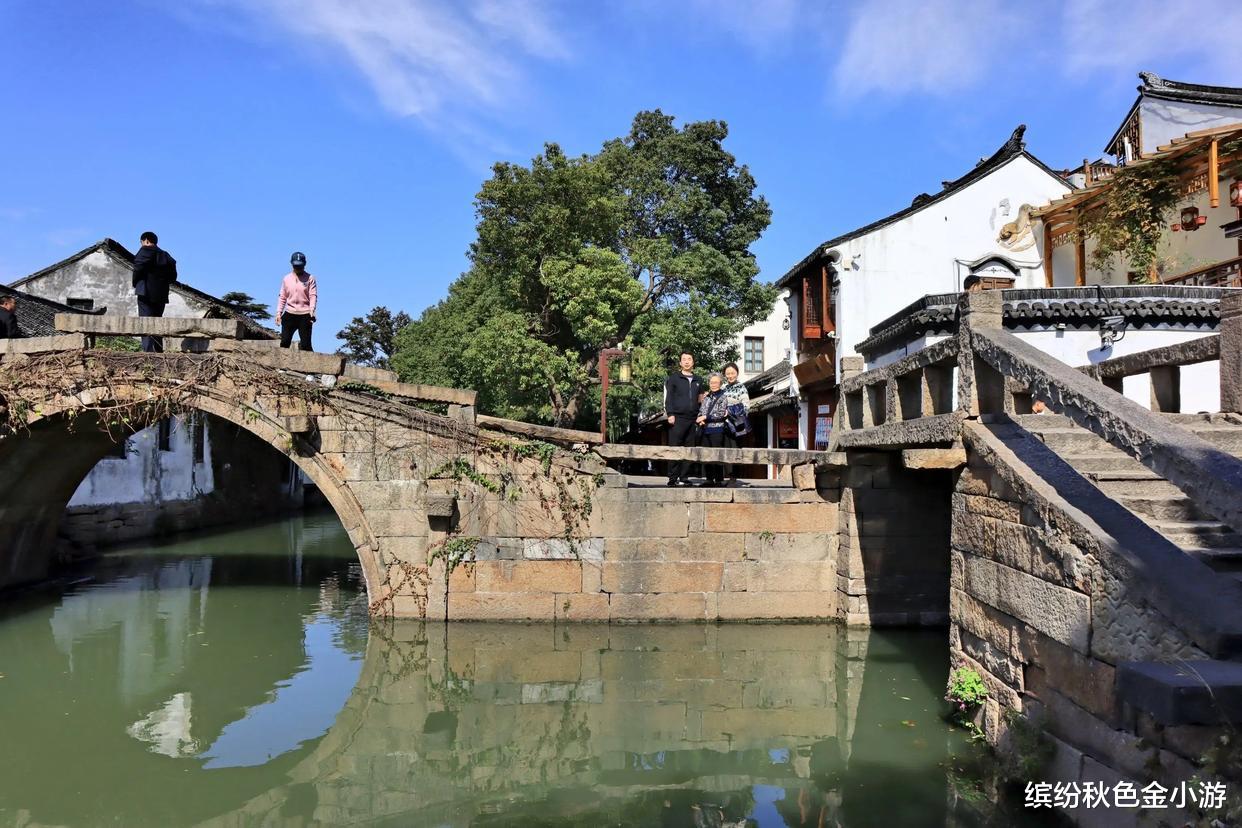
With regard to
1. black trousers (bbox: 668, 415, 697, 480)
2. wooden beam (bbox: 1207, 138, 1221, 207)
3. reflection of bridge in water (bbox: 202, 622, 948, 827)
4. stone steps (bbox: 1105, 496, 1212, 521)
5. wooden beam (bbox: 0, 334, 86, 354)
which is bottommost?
reflection of bridge in water (bbox: 202, 622, 948, 827)

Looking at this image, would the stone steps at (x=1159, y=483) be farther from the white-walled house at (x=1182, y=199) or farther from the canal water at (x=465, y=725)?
the white-walled house at (x=1182, y=199)

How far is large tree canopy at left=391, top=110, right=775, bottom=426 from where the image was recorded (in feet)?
57.2

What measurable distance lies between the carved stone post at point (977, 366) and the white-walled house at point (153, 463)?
13.1 meters

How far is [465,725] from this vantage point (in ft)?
20.7

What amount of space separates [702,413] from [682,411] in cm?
33

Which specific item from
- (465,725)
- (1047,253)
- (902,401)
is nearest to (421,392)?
(465,725)

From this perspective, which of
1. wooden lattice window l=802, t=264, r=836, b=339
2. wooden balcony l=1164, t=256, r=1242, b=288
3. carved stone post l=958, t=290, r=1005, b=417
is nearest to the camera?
carved stone post l=958, t=290, r=1005, b=417

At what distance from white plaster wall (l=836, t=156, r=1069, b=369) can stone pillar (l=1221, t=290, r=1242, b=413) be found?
34.2 ft

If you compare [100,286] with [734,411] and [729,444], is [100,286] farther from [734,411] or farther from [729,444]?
[734,411]

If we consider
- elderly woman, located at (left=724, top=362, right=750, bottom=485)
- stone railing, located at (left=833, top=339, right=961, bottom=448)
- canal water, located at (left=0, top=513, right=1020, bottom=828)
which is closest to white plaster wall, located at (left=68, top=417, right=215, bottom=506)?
canal water, located at (left=0, top=513, right=1020, bottom=828)

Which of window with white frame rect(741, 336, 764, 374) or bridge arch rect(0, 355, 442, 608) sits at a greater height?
window with white frame rect(741, 336, 764, 374)

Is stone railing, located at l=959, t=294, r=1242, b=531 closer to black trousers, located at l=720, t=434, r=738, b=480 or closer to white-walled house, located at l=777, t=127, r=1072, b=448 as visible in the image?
black trousers, located at l=720, t=434, r=738, b=480

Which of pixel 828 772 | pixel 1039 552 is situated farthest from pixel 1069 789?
pixel 828 772

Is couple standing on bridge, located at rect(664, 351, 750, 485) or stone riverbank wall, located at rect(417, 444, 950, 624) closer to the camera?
stone riverbank wall, located at rect(417, 444, 950, 624)
